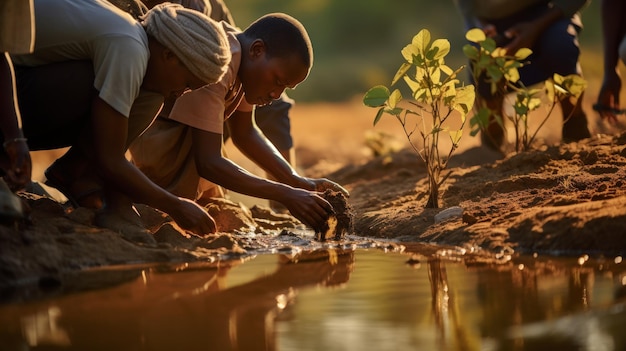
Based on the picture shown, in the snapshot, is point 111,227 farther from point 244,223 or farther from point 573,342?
point 573,342

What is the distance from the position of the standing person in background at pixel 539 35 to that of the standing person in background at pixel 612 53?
18 centimetres

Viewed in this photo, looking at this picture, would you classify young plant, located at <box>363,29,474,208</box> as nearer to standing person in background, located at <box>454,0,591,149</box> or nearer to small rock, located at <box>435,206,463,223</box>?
small rock, located at <box>435,206,463,223</box>

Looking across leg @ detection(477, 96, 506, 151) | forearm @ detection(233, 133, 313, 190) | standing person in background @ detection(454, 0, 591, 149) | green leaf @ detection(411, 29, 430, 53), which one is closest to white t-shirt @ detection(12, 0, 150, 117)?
forearm @ detection(233, 133, 313, 190)

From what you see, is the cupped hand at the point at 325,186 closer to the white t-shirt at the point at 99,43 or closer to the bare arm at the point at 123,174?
the bare arm at the point at 123,174

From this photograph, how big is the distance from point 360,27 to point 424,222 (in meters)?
16.1

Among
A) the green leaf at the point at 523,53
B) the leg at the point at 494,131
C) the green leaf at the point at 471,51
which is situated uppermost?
the green leaf at the point at 471,51

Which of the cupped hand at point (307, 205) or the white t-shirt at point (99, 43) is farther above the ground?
the white t-shirt at point (99, 43)

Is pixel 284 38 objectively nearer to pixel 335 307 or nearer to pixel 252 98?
pixel 252 98

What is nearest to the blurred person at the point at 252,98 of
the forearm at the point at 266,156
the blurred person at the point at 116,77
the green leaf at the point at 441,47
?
the forearm at the point at 266,156

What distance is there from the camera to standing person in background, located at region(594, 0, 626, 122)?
5.35 meters

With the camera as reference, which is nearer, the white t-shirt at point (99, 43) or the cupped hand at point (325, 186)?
the white t-shirt at point (99, 43)

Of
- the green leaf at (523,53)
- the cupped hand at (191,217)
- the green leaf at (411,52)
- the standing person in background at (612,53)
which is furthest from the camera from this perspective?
the standing person in background at (612,53)

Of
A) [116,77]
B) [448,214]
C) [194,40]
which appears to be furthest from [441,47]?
[116,77]

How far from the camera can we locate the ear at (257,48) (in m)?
3.80
